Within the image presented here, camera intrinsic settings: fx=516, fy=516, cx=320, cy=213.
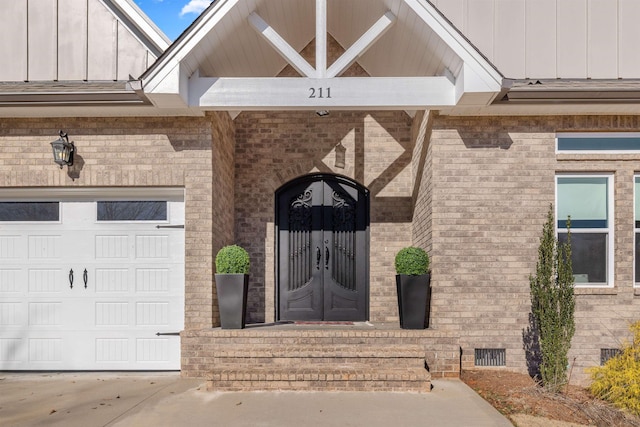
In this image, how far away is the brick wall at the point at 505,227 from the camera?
23.9 feet

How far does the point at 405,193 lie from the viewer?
29.5ft

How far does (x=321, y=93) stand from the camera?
679cm

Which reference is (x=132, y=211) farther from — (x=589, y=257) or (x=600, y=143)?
(x=600, y=143)

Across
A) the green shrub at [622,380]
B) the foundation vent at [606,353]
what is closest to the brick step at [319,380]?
the green shrub at [622,380]

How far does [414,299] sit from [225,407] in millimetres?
2962

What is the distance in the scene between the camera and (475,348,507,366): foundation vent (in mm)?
7285

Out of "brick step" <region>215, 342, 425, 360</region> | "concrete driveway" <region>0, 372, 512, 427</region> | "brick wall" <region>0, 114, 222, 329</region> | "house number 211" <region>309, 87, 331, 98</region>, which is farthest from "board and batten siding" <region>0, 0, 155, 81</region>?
"concrete driveway" <region>0, 372, 512, 427</region>

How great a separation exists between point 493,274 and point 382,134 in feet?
10.4

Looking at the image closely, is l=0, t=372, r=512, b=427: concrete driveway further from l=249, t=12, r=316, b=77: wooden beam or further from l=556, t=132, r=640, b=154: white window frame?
l=249, t=12, r=316, b=77: wooden beam

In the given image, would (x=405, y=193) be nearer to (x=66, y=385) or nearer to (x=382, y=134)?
(x=382, y=134)

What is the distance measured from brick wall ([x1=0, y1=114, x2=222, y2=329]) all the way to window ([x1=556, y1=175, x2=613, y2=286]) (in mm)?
5170

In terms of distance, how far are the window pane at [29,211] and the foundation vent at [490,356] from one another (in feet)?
21.1

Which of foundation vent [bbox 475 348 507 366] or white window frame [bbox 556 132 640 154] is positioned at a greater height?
white window frame [bbox 556 132 640 154]

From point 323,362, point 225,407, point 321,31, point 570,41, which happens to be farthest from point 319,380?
point 570,41
